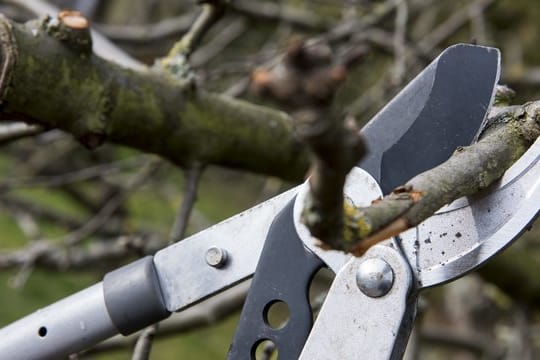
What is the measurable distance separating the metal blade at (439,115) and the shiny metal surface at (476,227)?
0.31 feet

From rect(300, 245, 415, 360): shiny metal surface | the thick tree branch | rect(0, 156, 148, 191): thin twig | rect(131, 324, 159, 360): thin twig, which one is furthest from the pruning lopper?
rect(0, 156, 148, 191): thin twig

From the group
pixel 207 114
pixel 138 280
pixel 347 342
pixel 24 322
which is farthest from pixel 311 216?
pixel 207 114

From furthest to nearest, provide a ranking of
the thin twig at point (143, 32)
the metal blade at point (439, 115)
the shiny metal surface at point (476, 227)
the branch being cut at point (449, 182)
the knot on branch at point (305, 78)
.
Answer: the thin twig at point (143, 32)
the metal blade at point (439, 115)
the shiny metal surface at point (476, 227)
the branch being cut at point (449, 182)
the knot on branch at point (305, 78)

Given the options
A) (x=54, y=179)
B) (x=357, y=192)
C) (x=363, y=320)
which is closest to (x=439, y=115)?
(x=357, y=192)

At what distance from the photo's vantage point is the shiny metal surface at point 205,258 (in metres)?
1.18

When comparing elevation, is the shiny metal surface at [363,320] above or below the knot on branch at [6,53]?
below

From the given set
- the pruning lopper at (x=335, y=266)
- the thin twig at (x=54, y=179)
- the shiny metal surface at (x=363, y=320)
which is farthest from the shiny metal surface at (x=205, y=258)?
the thin twig at (x=54, y=179)

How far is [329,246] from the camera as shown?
0.70m

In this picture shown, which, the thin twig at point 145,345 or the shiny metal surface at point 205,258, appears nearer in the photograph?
the shiny metal surface at point 205,258

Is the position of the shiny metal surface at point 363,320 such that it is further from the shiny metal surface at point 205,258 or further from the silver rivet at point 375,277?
the shiny metal surface at point 205,258

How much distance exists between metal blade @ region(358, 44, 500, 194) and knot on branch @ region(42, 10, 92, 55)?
1.75 feet

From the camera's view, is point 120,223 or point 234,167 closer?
point 234,167

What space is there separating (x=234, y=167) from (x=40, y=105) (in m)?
0.53

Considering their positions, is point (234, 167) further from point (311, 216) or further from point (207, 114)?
point (311, 216)
